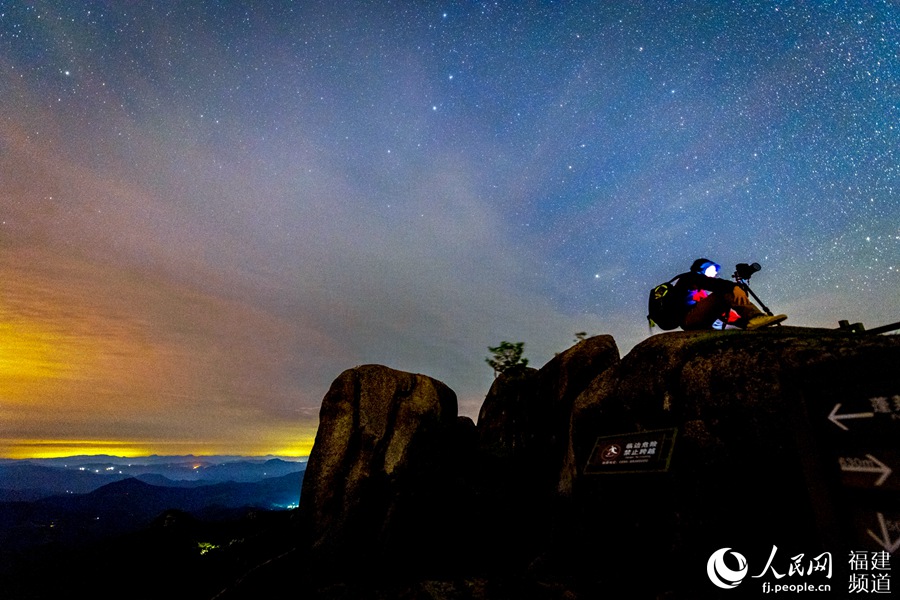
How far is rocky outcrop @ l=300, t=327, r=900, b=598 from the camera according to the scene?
138 inches

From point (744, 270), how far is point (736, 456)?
207 inches

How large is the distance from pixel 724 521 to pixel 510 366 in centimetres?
821

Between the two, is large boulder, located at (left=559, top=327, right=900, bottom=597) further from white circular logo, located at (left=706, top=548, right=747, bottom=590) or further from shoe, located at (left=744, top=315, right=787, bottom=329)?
shoe, located at (left=744, top=315, right=787, bottom=329)

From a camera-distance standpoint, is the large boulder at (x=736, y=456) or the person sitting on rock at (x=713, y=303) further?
the person sitting on rock at (x=713, y=303)

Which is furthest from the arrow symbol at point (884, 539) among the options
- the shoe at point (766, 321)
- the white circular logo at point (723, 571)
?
the shoe at point (766, 321)

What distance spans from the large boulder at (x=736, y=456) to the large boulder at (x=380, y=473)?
16.1ft

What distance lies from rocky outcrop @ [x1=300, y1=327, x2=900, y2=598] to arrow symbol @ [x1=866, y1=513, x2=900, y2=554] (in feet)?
0.07

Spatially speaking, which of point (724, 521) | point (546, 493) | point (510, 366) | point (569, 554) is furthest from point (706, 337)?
point (510, 366)

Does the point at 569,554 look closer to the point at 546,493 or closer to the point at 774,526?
the point at 546,493

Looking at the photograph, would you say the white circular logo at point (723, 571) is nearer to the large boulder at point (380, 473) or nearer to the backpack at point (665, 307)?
the backpack at point (665, 307)

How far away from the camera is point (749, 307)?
814 centimetres

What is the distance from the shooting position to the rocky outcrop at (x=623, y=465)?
11.5 feet

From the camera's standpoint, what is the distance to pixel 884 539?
10.3 feet

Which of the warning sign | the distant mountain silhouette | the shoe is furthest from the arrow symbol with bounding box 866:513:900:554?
the distant mountain silhouette
